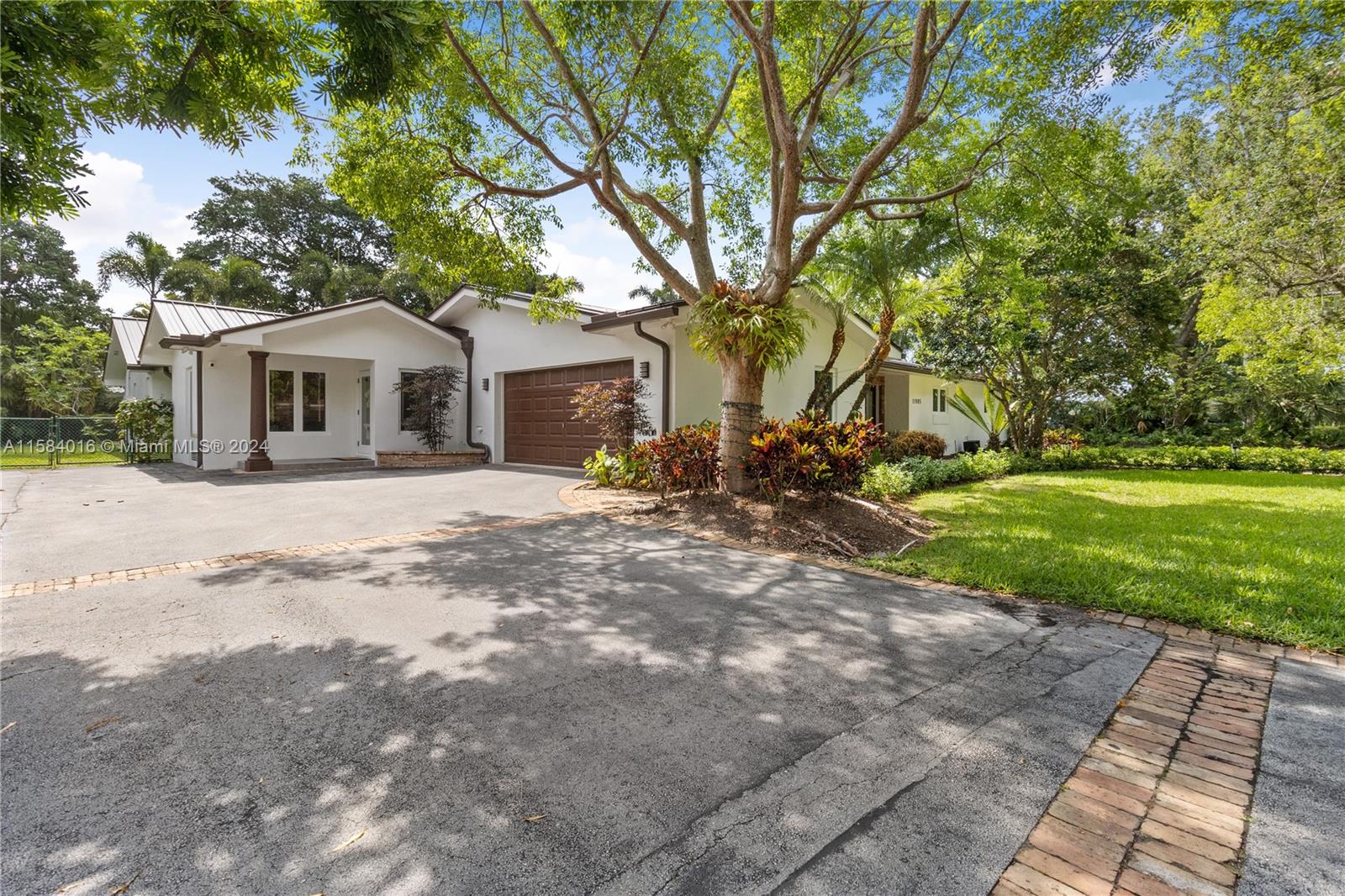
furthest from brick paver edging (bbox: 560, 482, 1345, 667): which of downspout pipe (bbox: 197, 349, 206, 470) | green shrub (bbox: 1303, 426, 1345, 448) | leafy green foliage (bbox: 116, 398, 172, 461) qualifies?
green shrub (bbox: 1303, 426, 1345, 448)

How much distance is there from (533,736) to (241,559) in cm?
436

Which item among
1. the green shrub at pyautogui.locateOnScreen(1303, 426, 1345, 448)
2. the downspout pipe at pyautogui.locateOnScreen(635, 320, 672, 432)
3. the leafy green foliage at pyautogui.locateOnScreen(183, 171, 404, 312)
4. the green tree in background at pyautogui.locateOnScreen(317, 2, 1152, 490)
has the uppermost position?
the leafy green foliage at pyautogui.locateOnScreen(183, 171, 404, 312)

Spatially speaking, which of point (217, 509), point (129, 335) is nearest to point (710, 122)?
point (217, 509)

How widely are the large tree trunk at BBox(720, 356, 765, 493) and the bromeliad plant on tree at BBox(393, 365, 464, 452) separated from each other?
9666 mm

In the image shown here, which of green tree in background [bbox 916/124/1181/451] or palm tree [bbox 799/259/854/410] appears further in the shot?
green tree in background [bbox 916/124/1181/451]

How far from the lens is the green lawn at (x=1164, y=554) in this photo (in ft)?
13.2

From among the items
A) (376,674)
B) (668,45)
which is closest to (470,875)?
(376,674)

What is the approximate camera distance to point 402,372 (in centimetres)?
1481

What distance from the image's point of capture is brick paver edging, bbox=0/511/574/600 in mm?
4430

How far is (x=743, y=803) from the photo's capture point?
205cm

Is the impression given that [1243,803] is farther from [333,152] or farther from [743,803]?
[333,152]

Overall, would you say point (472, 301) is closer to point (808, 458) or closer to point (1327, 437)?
point (808, 458)

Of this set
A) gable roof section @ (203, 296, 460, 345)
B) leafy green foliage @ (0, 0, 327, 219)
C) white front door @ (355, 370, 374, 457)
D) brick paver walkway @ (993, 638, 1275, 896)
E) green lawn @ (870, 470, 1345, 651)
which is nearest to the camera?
brick paver walkway @ (993, 638, 1275, 896)

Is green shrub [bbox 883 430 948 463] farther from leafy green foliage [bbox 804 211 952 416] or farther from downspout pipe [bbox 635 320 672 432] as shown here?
downspout pipe [bbox 635 320 672 432]
